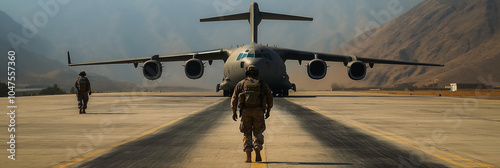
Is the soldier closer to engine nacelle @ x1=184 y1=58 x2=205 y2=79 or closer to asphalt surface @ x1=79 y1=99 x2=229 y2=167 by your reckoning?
asphalt surface @ x1=79 y1=99 x2=229 y2=167

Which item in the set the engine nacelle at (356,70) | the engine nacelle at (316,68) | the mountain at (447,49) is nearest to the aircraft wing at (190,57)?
the engine nacelle at (316,68)

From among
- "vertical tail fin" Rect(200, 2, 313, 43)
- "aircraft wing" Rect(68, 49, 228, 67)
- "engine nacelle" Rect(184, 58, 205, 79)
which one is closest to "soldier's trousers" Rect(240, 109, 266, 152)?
"engine nacelle" Rect(184, 58, 205, 79)

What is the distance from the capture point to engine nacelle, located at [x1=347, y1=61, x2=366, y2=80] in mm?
33562

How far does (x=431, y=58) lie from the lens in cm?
16375

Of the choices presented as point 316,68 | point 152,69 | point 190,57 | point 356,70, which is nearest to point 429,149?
point 316,68

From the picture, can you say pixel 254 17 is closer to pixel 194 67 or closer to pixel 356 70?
pixel 194 67

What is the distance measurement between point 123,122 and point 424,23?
198004 mm

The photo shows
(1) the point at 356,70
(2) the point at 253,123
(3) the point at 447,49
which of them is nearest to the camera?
(2) the point at 253,123

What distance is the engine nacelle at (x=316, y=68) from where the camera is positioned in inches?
1276

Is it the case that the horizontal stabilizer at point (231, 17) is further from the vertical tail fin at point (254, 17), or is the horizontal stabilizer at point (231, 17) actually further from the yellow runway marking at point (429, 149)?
the yellow runway marking at point (429, 149)

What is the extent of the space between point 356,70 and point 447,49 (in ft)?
460

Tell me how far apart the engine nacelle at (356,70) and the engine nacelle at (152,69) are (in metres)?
12.1

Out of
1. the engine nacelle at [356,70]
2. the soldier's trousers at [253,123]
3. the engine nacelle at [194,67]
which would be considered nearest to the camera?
the soldier's trousers at [253,123]

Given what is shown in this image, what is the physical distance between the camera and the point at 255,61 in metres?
27.4
